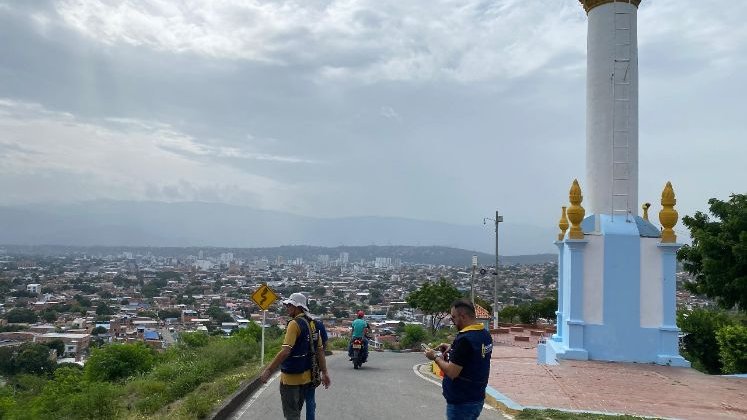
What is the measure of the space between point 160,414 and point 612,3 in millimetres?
14159

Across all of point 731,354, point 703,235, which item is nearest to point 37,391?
point 731,354

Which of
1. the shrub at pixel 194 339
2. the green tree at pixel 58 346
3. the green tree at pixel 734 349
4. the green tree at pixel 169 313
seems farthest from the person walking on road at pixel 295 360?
the green tree at pixel 169 313

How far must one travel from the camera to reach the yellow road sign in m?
14.2

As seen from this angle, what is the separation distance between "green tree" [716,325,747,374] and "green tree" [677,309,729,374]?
241cm

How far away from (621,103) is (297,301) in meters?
12.3

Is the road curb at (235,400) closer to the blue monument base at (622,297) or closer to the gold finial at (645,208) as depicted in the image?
the blue monument base at (622,297)

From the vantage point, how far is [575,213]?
15.7 meters

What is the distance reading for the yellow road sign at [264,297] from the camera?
1425cm

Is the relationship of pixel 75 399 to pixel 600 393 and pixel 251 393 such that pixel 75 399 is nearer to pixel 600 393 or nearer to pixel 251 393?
pixel 251 393

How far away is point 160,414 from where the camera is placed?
8.85m

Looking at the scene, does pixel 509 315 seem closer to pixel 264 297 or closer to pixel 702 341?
pixel 702 341

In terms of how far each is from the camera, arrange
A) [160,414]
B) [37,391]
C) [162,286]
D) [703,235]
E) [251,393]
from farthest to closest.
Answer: [162,286] → [703,235] → [37,391] → [251,393] → [160,414]

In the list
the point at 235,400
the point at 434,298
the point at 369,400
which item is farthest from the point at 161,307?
the point at 235,400

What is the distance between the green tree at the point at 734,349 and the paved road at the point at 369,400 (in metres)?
7.69
